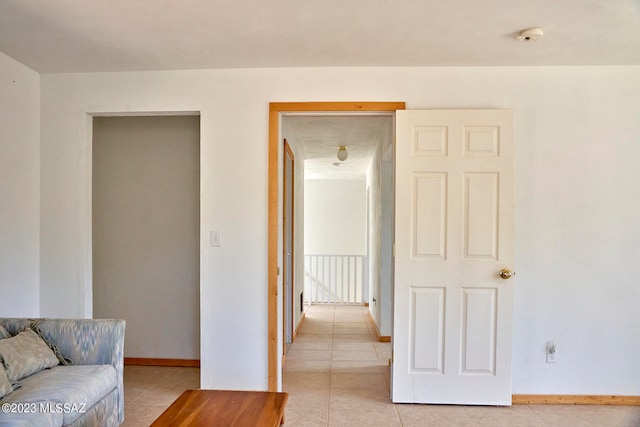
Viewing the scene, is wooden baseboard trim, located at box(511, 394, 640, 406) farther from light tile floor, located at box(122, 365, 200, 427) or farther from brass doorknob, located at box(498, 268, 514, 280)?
light tile floor, located at box(122, 365, 200, 427)

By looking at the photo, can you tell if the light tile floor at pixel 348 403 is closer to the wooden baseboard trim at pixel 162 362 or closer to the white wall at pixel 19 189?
the wooden baseboard trim at pixel 162 362

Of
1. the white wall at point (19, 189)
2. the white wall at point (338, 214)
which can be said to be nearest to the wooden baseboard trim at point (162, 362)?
the white wall at point (19, 189)

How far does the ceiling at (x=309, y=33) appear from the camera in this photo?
202 cm

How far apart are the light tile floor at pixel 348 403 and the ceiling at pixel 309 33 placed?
7.98ft

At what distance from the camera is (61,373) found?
6.92ft

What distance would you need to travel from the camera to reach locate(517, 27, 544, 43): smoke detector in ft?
7.33

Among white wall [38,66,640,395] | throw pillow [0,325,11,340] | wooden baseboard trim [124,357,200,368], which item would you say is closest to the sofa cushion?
throw pillow [0,325,11,340]

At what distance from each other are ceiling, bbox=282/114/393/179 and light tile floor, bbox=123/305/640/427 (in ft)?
7.00

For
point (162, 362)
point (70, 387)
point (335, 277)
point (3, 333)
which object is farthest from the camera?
point (335, 277)

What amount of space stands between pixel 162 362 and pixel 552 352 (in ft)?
10.7

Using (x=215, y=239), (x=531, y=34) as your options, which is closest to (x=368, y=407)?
(x=215, y=239)

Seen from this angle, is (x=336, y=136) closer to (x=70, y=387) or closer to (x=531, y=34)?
(x=531, y=34)

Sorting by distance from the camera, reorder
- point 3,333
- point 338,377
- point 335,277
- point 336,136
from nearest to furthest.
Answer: point 3,333 → point 338,377 → point 336,136 → point 335,277

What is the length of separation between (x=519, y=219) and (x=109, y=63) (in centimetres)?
316
